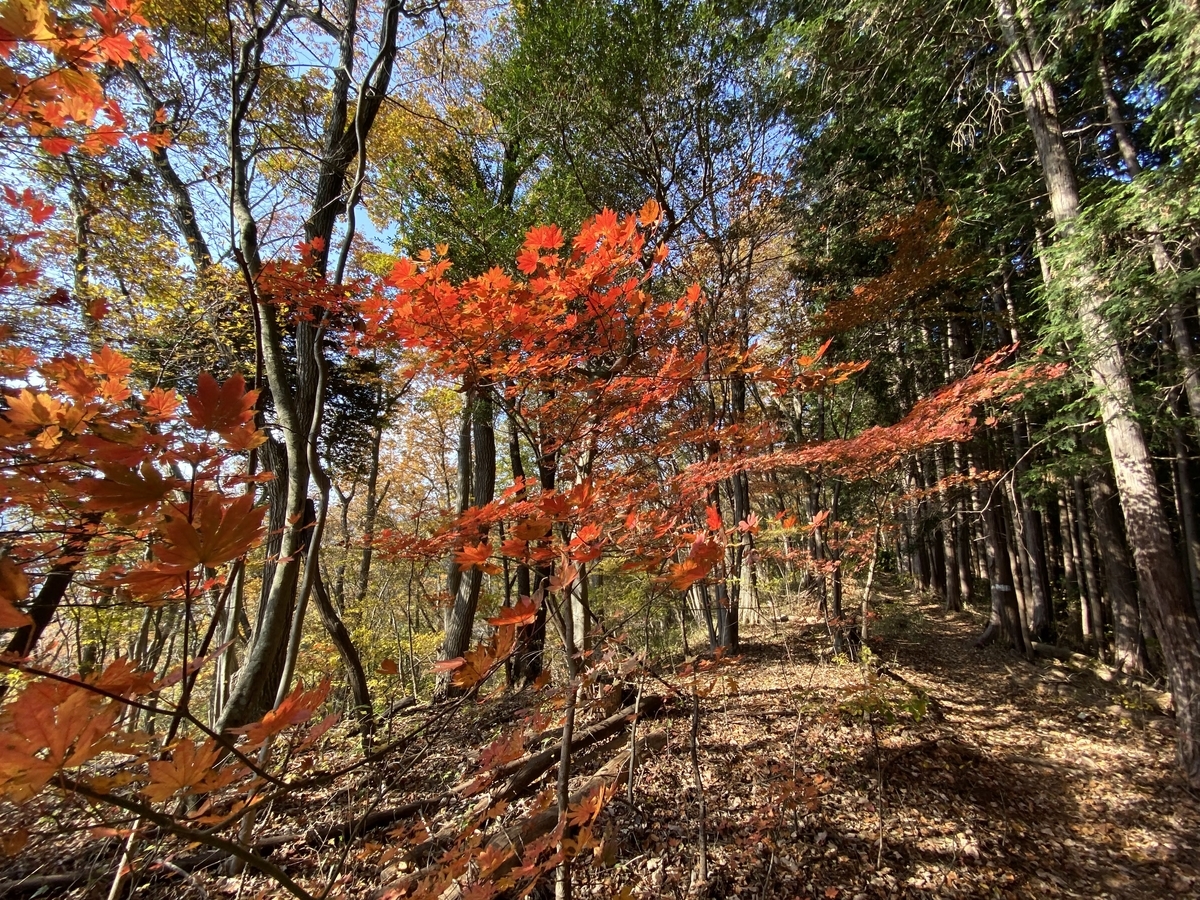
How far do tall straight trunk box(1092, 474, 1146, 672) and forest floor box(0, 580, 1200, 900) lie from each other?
980 millimetres

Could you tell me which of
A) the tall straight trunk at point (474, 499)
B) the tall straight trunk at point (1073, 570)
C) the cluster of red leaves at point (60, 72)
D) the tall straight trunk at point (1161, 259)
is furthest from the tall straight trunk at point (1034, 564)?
the cluster of red leaves at point (60, 72)

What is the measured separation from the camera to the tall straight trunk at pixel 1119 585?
667cm

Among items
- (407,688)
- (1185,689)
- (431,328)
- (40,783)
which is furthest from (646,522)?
(407,688)

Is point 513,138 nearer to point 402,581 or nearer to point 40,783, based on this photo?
point 40,783

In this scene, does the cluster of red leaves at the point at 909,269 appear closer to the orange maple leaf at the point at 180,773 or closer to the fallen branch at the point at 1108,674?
the fallen branch at the point at 1108,674

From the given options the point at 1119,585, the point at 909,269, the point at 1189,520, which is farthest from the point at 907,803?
the point at 1189,520

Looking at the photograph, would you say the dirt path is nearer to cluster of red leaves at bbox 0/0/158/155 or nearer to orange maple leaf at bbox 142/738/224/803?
orange maple leaf at bbox 142/738/224/803

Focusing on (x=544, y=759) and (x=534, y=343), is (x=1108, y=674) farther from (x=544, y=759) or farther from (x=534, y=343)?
(x=534, y=343)

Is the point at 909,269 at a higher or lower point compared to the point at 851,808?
higher

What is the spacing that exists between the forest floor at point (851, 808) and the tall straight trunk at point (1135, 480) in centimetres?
93

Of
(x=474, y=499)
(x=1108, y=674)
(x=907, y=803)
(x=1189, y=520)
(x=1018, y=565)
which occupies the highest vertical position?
(x=474, y=499)

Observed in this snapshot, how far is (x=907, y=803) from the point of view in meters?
3.90

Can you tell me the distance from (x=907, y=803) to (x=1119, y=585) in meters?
5.85

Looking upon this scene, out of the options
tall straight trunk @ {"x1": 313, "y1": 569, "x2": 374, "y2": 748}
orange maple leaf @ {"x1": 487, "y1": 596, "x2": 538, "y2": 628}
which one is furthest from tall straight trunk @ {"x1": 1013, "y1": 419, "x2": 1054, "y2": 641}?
tall straight trunk @ {"x1": 313, "y1": 569, "x2": 374, "y2": 748}
